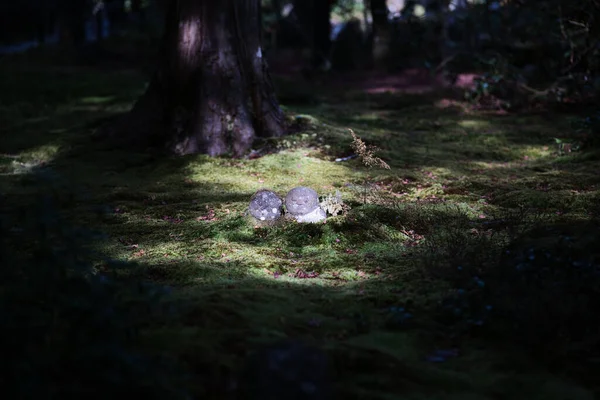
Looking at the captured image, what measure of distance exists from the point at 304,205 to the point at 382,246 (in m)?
0.94

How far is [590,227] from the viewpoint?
478 cm

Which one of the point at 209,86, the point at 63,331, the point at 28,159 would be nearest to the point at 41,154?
the point at 28,159

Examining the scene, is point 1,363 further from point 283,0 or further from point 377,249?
point 283,0

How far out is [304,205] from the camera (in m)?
6.36

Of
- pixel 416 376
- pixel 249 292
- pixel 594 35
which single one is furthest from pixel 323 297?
pixel 594 35

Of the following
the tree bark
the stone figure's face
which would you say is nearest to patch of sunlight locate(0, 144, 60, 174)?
the stone figure's face

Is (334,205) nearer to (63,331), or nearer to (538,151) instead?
(63,331)

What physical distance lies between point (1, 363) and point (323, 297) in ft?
8.20

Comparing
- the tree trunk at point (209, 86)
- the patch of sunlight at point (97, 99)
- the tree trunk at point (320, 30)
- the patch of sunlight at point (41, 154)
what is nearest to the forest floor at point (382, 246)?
the patch of sunlight at point (41, 154)

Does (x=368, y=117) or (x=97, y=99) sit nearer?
(x=368, y=117)

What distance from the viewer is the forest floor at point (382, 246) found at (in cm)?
→ 353

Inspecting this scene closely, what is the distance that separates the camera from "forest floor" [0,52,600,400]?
11.6 feet

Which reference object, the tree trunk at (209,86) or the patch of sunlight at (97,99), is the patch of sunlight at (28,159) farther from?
the patch of sunlight at (97,99)

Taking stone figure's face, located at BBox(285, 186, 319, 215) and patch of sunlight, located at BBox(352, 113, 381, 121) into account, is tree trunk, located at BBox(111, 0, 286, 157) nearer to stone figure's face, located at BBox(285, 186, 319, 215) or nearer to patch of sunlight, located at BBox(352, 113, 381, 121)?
stone figure's face, located at BBox(285, 186, 319, 215)
